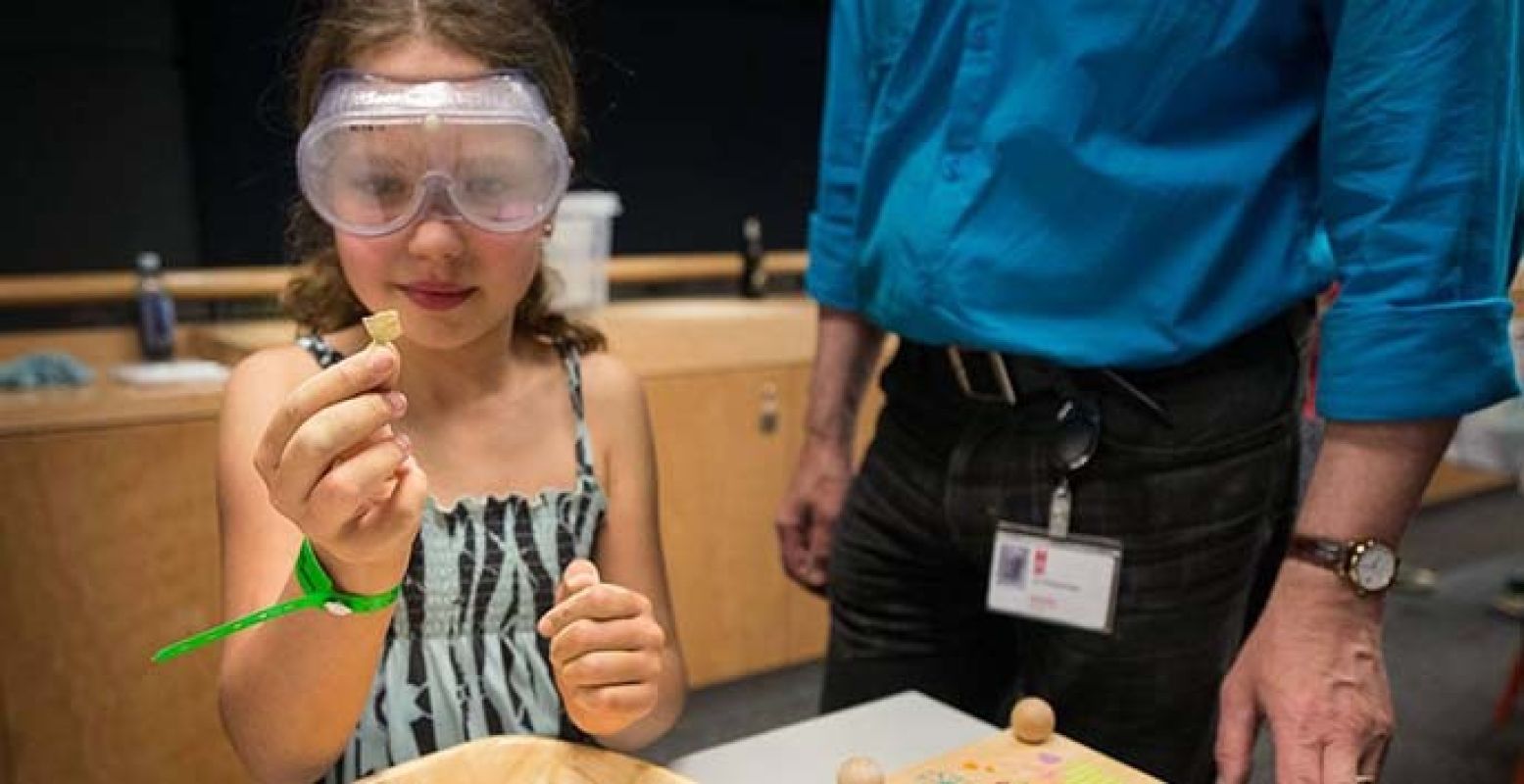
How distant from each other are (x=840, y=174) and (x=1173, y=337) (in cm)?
50

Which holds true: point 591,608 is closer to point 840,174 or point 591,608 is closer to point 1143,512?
point 1143,512

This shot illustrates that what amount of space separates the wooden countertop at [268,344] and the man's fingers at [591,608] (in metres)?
1.63

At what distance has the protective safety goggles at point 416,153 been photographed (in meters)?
0.98

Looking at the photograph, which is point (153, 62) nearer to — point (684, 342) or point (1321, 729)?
point (684, 342)

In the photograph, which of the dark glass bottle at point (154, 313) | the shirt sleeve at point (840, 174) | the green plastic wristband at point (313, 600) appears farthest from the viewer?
the dark glass bottle at point (154, 313)

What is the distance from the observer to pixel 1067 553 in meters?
1.15

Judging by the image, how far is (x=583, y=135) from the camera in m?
1.21

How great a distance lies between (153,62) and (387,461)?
2175 mm

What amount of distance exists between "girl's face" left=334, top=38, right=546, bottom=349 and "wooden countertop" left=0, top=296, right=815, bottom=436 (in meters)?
1.39

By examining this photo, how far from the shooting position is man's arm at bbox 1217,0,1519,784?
2.95 ft

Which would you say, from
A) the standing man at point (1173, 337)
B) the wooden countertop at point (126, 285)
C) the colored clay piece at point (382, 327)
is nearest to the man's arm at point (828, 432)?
the standing man at point (1173, 337)

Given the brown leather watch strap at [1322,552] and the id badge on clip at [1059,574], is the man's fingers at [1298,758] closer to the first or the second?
the brown leather watch strap at [1322,552]

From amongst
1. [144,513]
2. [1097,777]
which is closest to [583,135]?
[1097,777]

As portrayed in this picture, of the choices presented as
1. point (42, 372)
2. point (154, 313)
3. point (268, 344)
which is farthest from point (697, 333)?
point (42, 372)
